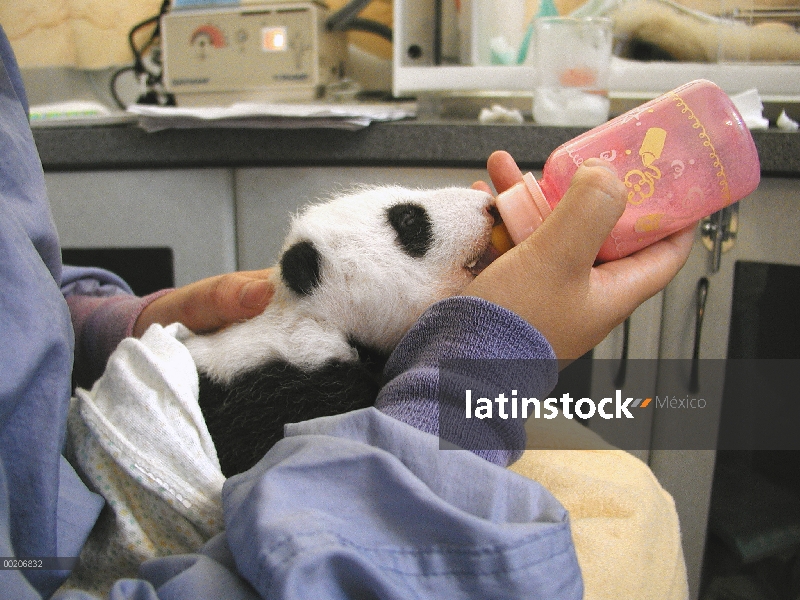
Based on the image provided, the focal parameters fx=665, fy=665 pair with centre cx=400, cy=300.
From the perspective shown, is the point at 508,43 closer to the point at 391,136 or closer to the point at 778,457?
the point at 391,136

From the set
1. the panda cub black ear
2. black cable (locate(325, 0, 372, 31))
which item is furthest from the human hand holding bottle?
black cable (locate(325, 0, 372, 31))

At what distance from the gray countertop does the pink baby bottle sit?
32cm

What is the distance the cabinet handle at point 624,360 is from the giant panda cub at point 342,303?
0.37m

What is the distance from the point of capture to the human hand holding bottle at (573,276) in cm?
44

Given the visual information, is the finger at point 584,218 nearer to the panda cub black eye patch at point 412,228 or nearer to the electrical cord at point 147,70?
the panda cub black eye patch at point 412,228

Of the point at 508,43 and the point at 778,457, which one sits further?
the point at 508,43

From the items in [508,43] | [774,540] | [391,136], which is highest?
[508,43]

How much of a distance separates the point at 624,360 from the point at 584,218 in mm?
473

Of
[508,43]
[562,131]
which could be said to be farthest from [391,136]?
[508,43]

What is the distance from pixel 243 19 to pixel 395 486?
1.10 meters

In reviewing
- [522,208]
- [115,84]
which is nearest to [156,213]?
[522,208]

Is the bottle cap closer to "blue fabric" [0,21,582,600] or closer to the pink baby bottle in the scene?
the pink baby bottle

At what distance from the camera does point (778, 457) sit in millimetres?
806

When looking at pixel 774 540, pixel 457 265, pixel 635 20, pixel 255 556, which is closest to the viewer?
pixel 255 556
